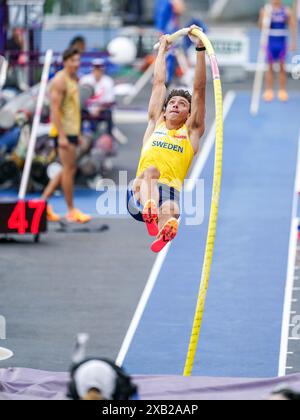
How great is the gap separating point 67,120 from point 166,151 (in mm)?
6937

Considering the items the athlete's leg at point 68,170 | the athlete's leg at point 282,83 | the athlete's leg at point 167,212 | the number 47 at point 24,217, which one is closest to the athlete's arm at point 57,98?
the athlete's leg at point 68,170

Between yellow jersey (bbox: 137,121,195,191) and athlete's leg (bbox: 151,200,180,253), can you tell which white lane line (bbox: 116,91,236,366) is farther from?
yellow jersey (bbox: 137,121,195,191)

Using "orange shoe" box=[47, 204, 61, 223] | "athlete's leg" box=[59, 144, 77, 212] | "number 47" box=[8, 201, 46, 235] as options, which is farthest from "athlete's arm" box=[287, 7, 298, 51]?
"number 47" box=[8, 201, 46, 235]

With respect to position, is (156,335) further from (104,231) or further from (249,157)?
(249,157)

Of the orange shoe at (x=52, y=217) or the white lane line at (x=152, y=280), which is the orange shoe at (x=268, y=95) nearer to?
the white lane line at (x=152, y=280)

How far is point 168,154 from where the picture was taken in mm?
10617

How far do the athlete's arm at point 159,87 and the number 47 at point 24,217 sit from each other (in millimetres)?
5289

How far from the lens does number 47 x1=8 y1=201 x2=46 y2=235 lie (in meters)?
16.0

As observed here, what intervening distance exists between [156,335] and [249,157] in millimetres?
9773

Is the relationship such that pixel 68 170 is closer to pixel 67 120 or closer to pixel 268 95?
pixel 67 120

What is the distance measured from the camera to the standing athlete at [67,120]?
16984 mm

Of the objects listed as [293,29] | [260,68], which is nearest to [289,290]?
[293,29]

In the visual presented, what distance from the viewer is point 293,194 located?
63.4ft

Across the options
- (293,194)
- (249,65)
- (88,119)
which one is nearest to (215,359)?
(293,194)
